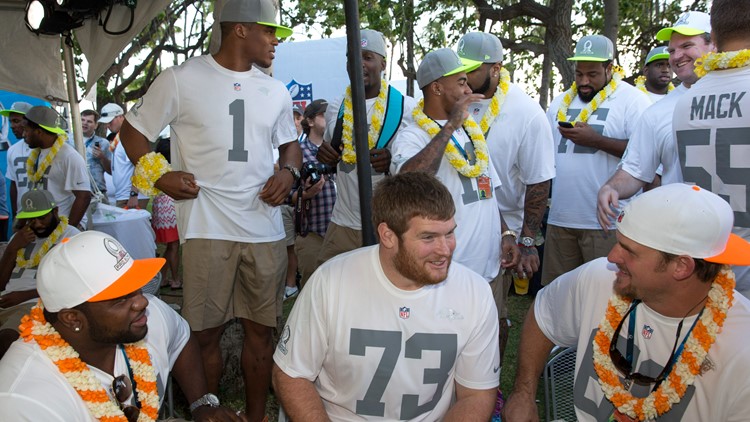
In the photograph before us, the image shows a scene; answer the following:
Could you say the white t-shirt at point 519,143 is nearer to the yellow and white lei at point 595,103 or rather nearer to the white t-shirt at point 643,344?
the yellow and white lei at point 595,103

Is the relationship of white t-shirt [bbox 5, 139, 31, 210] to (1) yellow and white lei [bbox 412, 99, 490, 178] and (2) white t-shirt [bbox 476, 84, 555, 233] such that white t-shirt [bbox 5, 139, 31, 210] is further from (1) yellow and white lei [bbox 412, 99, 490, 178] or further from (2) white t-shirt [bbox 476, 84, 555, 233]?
(2) white t-shirt [bbox 476, 84, 555, 233]

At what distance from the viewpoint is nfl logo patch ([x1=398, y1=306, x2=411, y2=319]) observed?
2.57 meters

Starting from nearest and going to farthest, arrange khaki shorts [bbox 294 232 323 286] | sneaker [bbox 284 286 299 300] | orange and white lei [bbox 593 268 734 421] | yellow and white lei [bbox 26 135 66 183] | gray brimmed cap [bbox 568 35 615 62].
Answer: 1. orange and white lei [bbox 593 268 734 421]
2. gray brimmed cap [bbox 568 35 615 62]
3. khaki shorts [bbox 294 232 323 286]
4. yellow and white lei [bbox 26 135 66 183]
5. sneaker [bbox 284 286 299 300]

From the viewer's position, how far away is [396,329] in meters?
2.56

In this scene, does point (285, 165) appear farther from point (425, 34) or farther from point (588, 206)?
point (425, 34)

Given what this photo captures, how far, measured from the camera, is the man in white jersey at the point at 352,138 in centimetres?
445

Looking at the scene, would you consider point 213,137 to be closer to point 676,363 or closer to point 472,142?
point 472,142

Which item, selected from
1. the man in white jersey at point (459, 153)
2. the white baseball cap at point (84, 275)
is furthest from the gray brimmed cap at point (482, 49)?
the white baseball cap at point (84, 275)

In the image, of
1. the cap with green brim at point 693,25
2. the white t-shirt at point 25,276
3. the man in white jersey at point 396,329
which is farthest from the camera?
the white t-shirt at point 25,276

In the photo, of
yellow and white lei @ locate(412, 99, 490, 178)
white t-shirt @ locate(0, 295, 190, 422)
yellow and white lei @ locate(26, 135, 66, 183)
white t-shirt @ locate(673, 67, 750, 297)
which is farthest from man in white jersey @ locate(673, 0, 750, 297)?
yellow and white lei @ locate(26, 135, 66, 183)

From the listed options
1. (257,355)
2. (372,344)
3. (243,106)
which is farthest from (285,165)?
(372,344)

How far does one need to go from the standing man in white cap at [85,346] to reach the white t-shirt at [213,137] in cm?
101

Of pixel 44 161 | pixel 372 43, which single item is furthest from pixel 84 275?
pixel 44 161

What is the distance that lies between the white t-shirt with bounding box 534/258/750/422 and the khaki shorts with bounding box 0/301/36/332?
2903mm
